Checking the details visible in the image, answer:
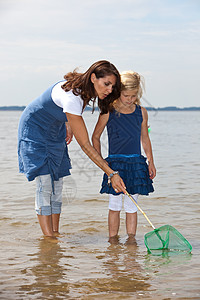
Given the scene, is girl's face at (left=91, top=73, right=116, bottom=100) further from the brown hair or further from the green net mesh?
the green net mesh

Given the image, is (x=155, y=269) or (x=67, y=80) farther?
(x=67, y=80)

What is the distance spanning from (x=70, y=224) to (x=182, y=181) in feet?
11.0

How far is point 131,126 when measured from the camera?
4180 millimetres

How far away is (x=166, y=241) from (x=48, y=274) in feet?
3.74

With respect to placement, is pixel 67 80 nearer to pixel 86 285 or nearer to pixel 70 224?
pixel 86 285

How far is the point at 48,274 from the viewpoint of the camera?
11.0 ft

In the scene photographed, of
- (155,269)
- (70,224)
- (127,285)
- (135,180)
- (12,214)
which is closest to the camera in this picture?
(127,285)

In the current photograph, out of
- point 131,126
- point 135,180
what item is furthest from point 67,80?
point 135,180

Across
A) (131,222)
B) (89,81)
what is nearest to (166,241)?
(131,222)

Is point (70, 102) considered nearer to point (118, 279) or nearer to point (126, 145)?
point (126, 145)

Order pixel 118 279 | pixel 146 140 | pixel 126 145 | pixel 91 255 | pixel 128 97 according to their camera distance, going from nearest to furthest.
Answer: pixel 118 279 → pixel 91 255 → pixel 128 97 → pixel 126 145 → pixel 146 140

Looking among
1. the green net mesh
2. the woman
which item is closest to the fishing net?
the green net mesh

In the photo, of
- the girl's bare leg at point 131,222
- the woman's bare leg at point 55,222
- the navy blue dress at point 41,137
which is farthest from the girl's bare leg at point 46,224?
the girl's bare leg at point 131,222

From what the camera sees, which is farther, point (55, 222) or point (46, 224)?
point (55, 222)
